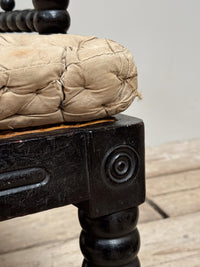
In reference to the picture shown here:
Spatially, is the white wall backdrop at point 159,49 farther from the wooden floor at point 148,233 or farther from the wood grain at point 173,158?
the wooden floor at point 148,233

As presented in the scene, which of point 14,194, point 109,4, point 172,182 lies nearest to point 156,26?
point 109,4

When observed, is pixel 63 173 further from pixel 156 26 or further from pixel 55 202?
pixel 156 26

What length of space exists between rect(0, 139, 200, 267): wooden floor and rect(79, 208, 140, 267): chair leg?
314 millimetres

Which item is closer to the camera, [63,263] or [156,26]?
[63,263]

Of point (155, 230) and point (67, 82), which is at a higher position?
point (67, 82)

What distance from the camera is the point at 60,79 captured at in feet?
1.64

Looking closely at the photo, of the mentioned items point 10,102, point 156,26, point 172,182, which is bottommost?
point 172,182

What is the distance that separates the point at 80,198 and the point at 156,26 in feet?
4.77

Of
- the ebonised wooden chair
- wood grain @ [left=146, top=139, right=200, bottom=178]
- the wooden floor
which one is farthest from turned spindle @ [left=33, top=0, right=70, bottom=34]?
wood grain @ [left=146, top=139, right=200, bottom=178]

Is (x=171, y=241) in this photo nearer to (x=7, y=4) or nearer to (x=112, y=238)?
(x=112, y=238)

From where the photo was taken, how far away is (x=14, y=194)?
19.2 inches

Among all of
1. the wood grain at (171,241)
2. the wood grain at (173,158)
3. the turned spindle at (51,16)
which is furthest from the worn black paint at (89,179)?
the wood grain at (173,158)

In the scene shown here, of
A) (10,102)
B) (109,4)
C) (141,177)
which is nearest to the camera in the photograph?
(10,102)

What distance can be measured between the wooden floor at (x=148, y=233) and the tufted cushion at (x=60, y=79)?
49cm
